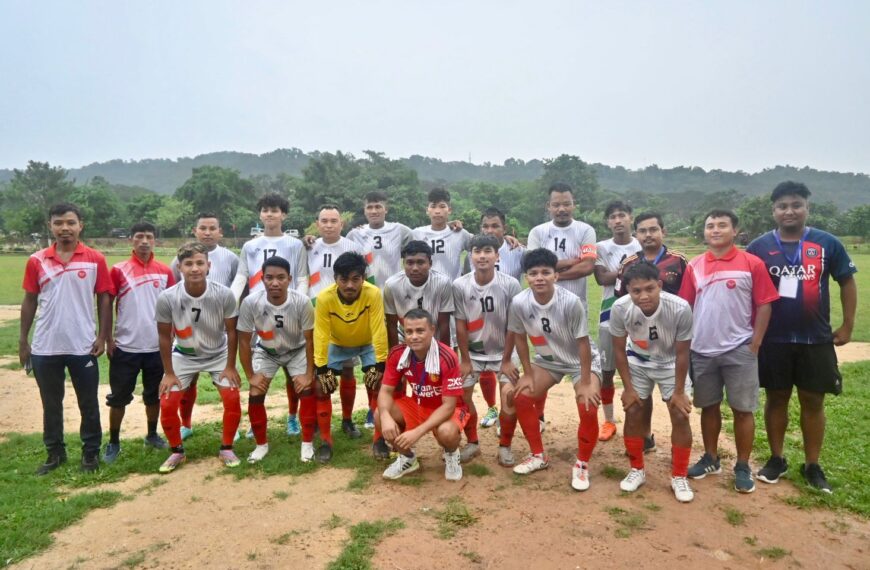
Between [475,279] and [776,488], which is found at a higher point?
[475,279]

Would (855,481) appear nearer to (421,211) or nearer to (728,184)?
(421,211)

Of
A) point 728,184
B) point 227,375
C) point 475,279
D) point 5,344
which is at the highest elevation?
point 728,184

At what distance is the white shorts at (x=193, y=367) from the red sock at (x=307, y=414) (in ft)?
2.58

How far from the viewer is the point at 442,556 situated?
144 inches

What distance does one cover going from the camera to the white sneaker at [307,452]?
5.26 meters

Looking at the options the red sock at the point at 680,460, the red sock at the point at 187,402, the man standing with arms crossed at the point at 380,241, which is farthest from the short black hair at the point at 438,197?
the red sock at the point at 680,460

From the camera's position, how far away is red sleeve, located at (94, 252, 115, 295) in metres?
5.27

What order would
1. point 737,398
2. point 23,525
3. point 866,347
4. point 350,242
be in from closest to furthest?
point 23,525
point 737,398
point 350,242
point 866,347

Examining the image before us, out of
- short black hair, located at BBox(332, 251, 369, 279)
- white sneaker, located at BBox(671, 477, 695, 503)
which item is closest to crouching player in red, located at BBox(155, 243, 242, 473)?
short black hair, located at BBox(332, 251, 369, 279)

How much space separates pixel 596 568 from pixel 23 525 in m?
4.04

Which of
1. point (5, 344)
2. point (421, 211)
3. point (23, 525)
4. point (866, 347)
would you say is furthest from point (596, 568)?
point (421, 211)

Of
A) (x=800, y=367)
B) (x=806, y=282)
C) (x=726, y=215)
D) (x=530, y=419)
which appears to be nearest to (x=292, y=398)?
(x=530, y=419)

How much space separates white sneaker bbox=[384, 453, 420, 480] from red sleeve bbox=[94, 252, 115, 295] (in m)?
3.16

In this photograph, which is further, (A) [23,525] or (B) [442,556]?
(A) [23,525]
